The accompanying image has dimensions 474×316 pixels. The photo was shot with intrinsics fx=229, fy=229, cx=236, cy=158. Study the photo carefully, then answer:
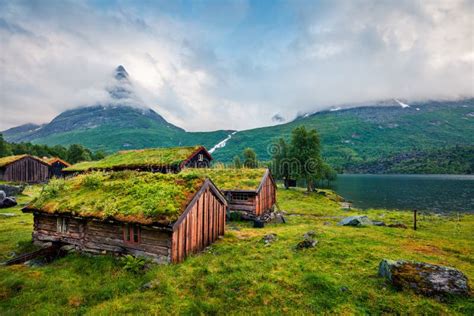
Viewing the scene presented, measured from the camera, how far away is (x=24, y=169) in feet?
173

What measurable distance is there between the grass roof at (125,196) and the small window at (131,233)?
0.72m

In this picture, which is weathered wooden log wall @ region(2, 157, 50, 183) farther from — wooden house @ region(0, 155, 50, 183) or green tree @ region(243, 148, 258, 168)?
green tree @ region(243, 148, 258, 168)

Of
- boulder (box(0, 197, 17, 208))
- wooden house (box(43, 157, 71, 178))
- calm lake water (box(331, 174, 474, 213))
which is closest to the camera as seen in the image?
boulder (box(0, 197, 17, 208))

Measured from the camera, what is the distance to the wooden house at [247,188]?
27.1m

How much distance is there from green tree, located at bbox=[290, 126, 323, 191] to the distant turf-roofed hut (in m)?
25.5

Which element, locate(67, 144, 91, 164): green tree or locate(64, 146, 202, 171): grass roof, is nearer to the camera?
locate(64, 146, 202, 171): grass roof

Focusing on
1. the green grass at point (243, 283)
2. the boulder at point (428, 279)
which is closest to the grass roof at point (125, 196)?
the green grass at point (243, 283)

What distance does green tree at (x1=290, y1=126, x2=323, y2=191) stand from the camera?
5606cm

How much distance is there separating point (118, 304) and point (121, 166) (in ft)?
107

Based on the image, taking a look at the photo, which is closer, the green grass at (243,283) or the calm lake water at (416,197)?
the green grass at (243,283)

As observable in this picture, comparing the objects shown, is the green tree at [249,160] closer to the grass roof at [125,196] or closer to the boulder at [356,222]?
the boulder at [356,222]

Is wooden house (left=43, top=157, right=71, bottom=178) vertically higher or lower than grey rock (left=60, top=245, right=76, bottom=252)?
higher

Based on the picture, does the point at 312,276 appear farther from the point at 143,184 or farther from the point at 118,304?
the point at 143,184

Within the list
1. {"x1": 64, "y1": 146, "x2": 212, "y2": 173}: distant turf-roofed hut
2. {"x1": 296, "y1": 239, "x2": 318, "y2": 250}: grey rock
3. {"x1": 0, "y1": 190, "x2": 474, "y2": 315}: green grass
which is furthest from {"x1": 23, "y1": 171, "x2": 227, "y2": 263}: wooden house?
{"x1": 64, "y1": 146, "x2": 212, "y2": 173}: distant turf-roofed hut
